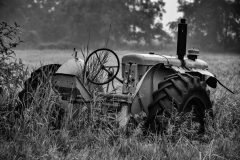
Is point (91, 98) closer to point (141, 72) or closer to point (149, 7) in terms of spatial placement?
point (141, 72)

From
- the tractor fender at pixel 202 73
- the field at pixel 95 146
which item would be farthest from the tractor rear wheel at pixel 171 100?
the tractor fender at pixel 202 73

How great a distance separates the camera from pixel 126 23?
49469mm

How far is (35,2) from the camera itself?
191ft

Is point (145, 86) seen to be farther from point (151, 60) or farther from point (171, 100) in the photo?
point (171, 100)

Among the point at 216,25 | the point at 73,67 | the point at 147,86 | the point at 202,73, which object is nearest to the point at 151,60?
the point at 147,86

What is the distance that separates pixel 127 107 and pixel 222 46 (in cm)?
4351

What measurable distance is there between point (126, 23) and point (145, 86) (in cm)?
4455

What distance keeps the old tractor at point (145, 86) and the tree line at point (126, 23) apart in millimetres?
40195

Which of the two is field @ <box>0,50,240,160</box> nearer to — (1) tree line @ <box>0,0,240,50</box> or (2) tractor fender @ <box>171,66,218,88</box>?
(2) tractor fender @ <box>171,66,218,88</box>

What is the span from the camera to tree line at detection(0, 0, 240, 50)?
4725cm

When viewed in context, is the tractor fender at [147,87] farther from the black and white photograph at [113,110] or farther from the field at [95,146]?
the field at [95,146]

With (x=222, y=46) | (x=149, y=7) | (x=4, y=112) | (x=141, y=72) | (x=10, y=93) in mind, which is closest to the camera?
(x=4, y=112)

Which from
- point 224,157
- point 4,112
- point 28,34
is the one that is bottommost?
point 224,157

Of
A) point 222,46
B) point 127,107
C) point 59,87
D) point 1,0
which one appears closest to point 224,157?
point 127,107
